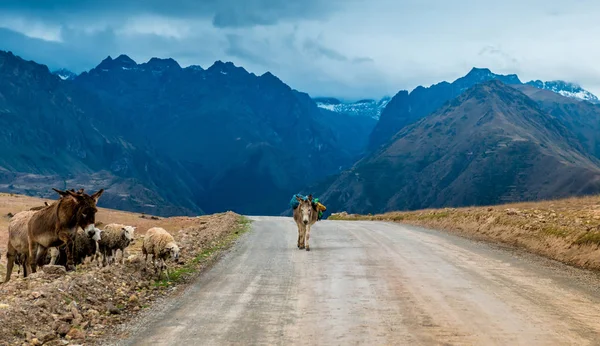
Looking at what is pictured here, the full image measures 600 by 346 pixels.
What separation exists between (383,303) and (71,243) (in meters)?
8.61

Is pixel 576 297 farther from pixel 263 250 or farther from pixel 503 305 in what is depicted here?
pixel 263 250

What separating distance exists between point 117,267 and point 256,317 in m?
5.79

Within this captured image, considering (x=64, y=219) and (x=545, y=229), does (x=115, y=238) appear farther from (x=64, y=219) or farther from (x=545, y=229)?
(x=545, y=229)

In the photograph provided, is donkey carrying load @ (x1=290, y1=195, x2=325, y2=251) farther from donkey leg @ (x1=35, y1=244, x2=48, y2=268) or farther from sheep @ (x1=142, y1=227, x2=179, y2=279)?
donkey leg @ (x1=35, y1=244, x2=48, y2=268)

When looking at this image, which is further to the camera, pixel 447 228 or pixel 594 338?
pixel 447 228

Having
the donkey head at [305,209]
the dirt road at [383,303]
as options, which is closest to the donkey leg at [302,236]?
the donkey head at [305,209]

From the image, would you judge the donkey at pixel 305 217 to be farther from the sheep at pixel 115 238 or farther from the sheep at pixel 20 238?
the sheep at pixel 20 238

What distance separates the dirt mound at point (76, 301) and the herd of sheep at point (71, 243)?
672 mm

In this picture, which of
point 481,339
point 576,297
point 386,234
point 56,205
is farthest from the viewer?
point 386,234

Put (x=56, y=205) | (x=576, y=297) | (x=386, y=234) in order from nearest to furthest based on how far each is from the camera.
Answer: (x=576, y=297) < (x=56, y=205) < (x=386, y=234)

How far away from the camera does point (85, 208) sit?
14.0 meters

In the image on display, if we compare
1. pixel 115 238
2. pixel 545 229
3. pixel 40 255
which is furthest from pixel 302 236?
pixel 40 255

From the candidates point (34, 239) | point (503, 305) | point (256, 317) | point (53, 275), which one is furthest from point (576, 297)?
point (34, 239)

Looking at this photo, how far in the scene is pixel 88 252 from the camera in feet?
66.4
